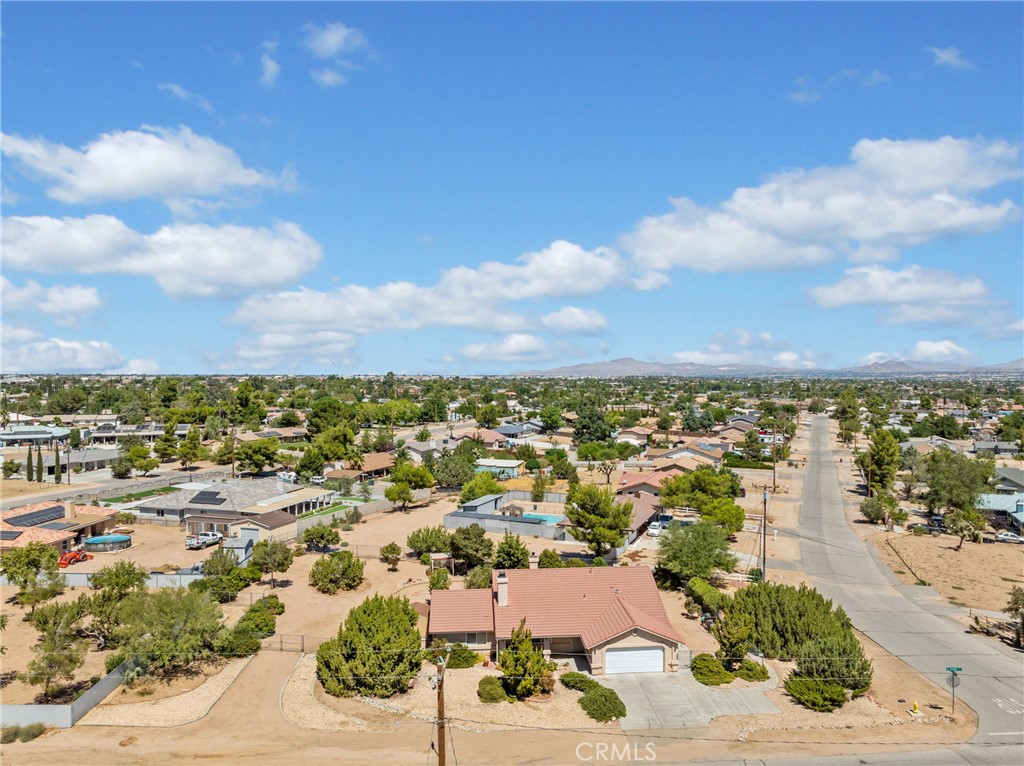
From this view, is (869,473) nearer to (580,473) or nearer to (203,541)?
(580,473)

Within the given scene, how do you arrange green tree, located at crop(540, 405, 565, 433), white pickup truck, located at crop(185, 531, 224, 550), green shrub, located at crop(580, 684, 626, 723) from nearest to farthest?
green shrub, located at crop(580, 684, 626, 723) < white pickup truck, located at crop(185, 531, 224, 550) < green tree, located at crop(540, 405, 565, 433)

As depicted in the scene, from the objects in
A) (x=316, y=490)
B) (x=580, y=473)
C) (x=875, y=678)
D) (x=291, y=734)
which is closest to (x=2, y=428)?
(x=316, y=490)

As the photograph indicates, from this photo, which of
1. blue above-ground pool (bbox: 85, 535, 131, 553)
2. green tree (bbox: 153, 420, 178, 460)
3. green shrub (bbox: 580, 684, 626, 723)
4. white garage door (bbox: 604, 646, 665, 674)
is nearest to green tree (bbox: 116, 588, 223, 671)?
green shrub (bbox: 580, 684, 626, 723)

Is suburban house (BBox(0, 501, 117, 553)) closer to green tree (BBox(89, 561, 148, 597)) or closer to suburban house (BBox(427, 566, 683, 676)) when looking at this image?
green tree (BBox(89, 561, 148, 597))

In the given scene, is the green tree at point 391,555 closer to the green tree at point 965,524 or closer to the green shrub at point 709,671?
the green shrub at point 709,671

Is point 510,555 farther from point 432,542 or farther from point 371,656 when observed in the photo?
point 371,656
